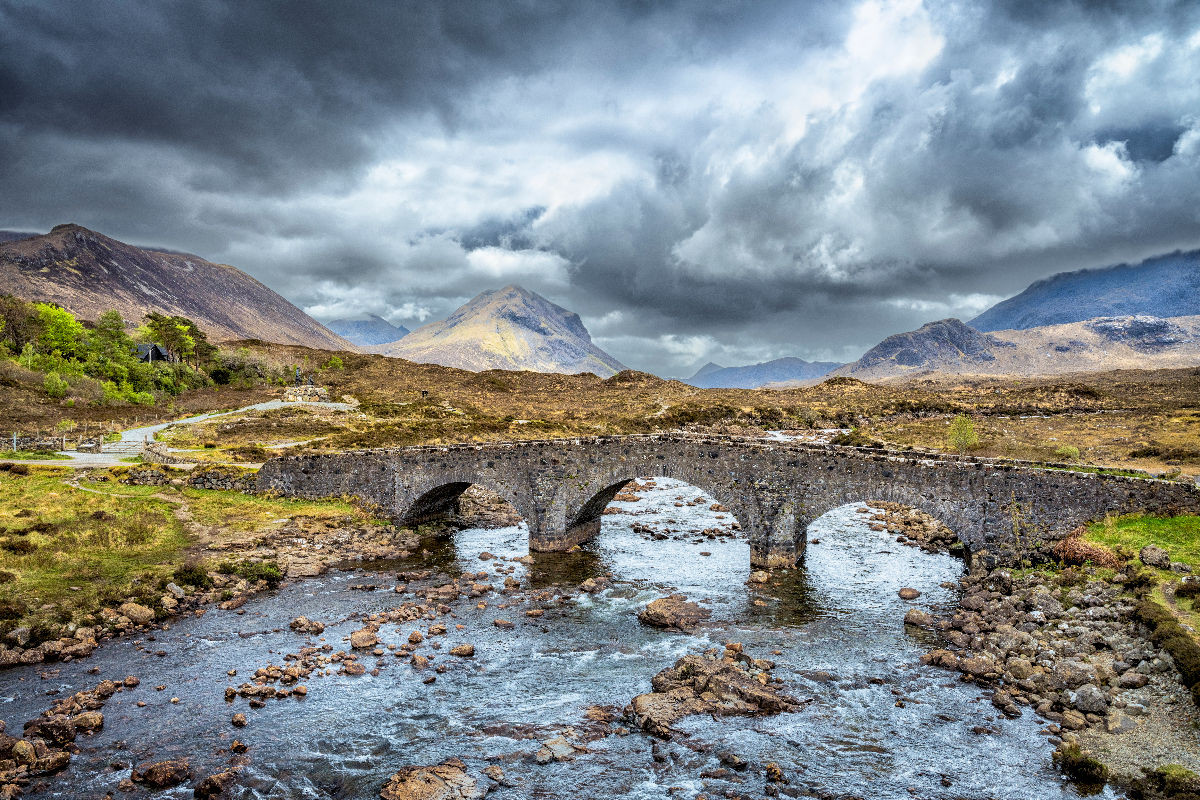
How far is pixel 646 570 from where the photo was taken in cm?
3091

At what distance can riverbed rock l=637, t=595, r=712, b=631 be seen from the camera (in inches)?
936

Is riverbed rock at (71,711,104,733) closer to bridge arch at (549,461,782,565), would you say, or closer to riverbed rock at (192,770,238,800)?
riverbed rock at (192,770,238,800)

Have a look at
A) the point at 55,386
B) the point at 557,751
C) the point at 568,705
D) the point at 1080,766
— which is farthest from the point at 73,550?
the point at 55,386

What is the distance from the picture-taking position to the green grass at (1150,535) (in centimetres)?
2038

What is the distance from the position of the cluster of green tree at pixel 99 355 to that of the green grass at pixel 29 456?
114 feet

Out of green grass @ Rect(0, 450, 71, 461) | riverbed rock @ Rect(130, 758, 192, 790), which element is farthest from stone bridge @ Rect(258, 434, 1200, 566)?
riverbed rock @ Rect(130, 758, 192, 790)

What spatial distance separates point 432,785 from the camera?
1423 centimetres

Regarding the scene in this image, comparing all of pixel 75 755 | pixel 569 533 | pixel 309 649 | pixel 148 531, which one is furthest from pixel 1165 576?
pixel 148 531

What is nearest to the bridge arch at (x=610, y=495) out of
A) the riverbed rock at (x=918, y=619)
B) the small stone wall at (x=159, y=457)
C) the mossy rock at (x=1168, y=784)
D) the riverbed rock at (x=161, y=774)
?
the riverbed rock at (x=918, y=619)

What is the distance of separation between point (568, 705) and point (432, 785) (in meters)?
4.86

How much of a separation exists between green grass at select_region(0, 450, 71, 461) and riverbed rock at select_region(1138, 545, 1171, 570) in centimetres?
5941

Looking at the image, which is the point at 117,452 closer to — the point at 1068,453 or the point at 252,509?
the point at 252,509

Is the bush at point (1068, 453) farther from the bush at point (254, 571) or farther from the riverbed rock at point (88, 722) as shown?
the riverbed rock at point (88, 722)

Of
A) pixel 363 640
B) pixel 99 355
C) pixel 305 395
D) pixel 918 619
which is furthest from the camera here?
pixel 99 355
